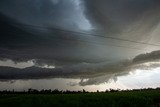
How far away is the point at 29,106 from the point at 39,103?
5.40 feet

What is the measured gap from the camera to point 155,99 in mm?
48875

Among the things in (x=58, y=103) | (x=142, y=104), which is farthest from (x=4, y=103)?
(x=142, y=104)

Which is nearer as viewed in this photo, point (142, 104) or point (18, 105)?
point (18, 105)

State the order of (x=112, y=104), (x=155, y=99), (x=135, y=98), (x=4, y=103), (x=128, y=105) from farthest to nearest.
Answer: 1. (x=155, y=99)
2. (x=135, y=98)
3. (x=128, y=105)
4. (x=112, y=104)
5. (x=4, y=103)

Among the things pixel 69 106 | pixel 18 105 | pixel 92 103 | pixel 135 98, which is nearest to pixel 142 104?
pixel 135 98

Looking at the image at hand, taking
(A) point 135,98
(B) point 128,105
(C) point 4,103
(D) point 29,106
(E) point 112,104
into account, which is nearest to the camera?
(D) point 29,106

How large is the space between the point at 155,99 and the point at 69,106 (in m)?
21.3

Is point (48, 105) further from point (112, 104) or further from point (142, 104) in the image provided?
point (142, 104)

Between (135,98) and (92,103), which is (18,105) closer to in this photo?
(92,103)

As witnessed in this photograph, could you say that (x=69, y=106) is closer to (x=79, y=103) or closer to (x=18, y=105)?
(x=79, y=103)

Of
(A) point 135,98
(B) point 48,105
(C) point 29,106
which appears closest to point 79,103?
(B) point 48,105

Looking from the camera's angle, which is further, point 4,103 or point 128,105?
point 128,105

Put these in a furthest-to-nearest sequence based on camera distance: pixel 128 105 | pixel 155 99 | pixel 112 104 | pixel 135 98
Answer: pixel 155 99, pixel 135 98, pixel 128 105, pixel 112 104

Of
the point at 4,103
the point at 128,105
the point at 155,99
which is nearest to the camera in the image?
the point at 4,103
